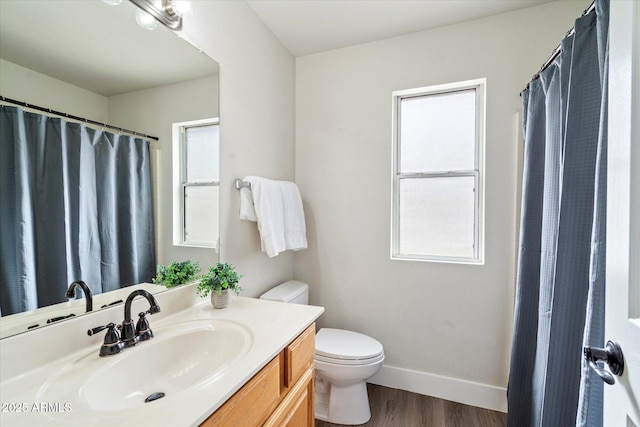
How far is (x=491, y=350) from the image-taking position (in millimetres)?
1742

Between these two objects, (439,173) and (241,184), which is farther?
(439,173)

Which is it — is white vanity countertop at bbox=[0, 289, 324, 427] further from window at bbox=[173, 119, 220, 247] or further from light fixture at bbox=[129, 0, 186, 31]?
light fixture at bbox=[129, 0, 186, 31]

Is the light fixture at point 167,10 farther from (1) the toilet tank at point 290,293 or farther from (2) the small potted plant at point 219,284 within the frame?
(1) the toilet tank at point 290,293

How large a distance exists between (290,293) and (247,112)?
3.84ft

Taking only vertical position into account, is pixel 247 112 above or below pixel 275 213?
above

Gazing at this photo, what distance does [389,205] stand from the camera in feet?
6.37

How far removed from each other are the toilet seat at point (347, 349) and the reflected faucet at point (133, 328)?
1010 mm

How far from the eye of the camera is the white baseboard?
1.73 meters

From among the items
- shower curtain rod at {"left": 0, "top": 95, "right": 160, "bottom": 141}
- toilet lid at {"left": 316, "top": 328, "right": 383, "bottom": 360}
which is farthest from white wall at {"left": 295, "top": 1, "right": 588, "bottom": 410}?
shower curtain rod at {"left": 0, "top": 95, "right": 160, "bottom": 141}

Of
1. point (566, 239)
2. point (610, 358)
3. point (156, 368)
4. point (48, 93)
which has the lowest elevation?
point (156, 368)

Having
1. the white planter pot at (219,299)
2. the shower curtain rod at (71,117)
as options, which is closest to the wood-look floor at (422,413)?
the white planter pot at (219,299)

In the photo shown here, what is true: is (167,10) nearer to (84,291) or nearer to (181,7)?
(181,7)

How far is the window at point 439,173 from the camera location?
6.03 feet

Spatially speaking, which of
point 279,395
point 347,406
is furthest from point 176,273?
point 347,406
